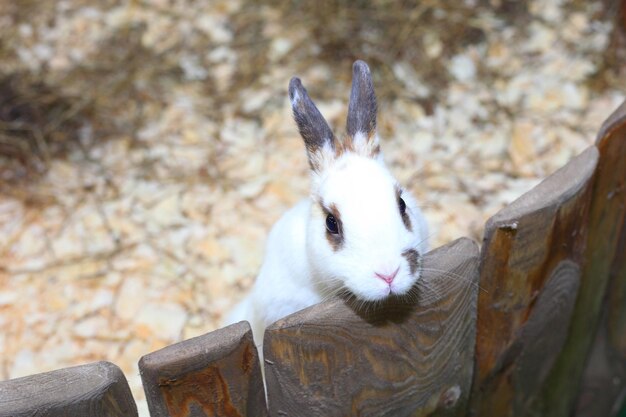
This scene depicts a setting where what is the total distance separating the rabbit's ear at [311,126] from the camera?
1.93m

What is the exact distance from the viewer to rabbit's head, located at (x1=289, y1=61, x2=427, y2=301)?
1647mm

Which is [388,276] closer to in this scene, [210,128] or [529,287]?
[529,287]

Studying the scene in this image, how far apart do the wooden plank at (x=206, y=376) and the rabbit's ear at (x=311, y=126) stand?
585mm

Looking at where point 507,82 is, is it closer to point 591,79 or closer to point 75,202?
point 591,79

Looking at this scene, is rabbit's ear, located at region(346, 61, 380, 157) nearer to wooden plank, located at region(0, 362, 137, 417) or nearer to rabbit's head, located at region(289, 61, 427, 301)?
rabbit's head, located at region(289, 61, 427, 301)

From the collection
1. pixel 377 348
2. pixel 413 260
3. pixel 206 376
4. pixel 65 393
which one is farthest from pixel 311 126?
pixel 65 393

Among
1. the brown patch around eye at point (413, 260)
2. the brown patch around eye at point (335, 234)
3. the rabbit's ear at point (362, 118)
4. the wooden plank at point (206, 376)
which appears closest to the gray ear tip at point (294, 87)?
the rabbit's ear at point (362, 118)

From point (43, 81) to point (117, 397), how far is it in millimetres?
2341

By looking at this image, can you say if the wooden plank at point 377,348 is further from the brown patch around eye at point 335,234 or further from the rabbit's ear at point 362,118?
the rabbit's ear at point 362,118

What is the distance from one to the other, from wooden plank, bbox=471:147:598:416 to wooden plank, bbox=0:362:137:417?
84 centimetres

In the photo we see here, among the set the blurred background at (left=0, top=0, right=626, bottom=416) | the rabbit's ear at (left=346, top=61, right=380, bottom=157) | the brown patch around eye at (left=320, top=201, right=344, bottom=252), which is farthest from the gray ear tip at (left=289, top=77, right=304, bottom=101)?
the blurred background at (left=0, top=0, right=626, bottom=416)

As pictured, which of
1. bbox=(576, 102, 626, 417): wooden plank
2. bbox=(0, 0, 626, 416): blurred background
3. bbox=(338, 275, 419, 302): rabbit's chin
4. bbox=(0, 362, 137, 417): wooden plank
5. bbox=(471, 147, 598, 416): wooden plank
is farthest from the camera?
bbox=(0, 0, 626, 416): blurred background

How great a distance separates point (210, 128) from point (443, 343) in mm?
1831

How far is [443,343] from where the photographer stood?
71.3 inches
